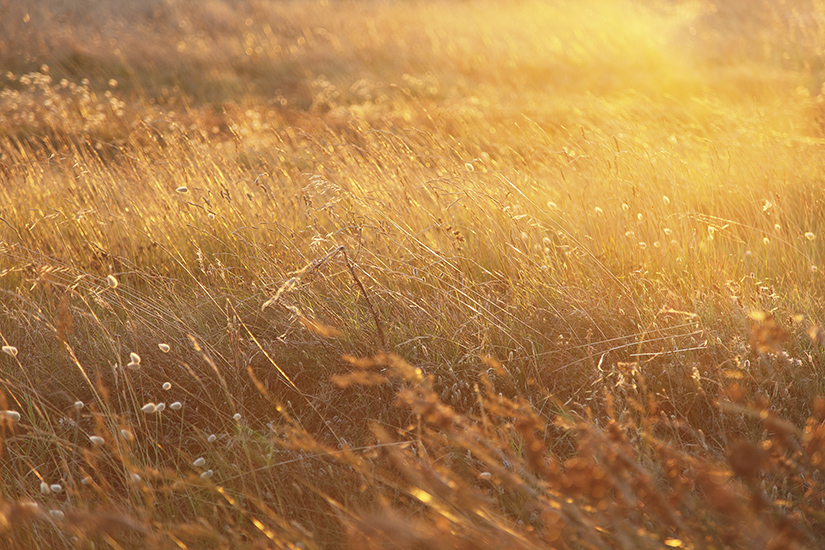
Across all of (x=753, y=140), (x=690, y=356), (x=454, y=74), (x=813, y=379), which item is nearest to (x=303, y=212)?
(x=690, y=356)

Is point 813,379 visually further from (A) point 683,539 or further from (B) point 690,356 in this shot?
(A) point 683,539

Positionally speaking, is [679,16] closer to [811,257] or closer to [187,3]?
[187,3]

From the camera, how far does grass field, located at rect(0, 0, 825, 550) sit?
1.43 metres

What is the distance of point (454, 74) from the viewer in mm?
10922

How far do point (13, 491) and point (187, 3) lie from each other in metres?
16.5

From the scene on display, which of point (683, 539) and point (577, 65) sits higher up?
point (577, 65)

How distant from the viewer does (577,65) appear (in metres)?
11.1

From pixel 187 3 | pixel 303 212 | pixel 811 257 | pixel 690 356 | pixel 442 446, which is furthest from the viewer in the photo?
pixel 187 3

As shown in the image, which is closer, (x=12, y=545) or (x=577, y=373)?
(x=12, y=545)

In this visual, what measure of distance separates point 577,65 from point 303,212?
366 inches

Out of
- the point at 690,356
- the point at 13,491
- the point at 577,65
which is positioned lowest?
the point at 13,491

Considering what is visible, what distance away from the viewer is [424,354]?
213 cm

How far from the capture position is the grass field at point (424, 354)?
4.68 ft

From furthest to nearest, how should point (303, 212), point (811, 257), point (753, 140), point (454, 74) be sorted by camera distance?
point (454, 74) < point (753, 140) < point (303, 212) < point (811, 257)
